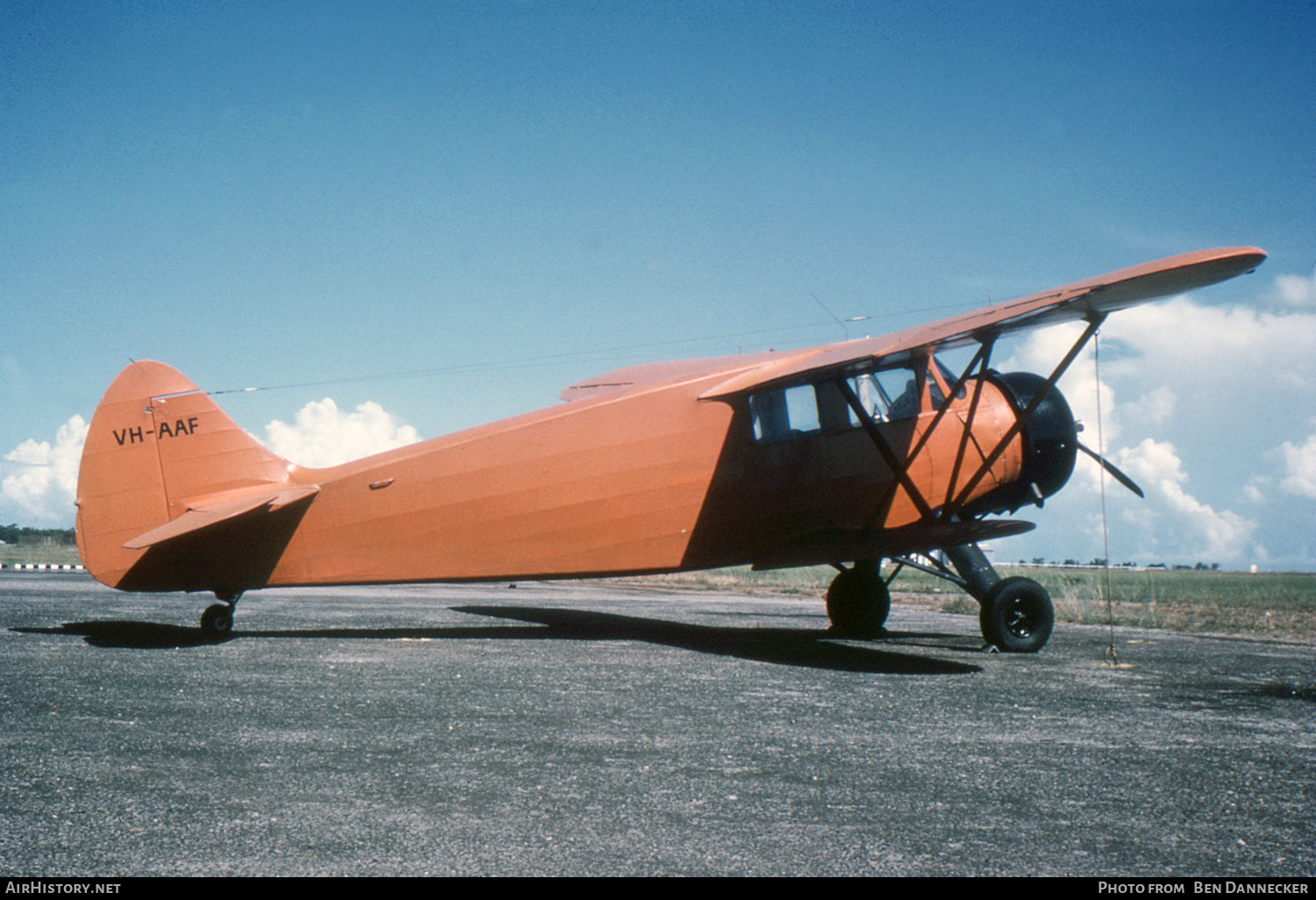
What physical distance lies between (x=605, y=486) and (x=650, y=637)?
82.1 inches

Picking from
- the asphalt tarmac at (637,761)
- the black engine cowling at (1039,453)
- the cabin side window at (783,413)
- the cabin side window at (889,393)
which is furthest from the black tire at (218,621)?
the black engine cowling at (1039,453)

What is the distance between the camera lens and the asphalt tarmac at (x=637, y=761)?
122 inches

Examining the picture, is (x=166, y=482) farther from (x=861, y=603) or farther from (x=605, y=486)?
(x=861, y=603)

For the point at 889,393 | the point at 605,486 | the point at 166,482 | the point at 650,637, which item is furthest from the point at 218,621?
the point at 889,393

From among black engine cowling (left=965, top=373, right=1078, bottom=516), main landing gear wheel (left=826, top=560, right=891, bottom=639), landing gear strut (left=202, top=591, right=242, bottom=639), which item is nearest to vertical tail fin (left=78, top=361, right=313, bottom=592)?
landing gear strut (left=202, top=591, right=242, bottom=639)

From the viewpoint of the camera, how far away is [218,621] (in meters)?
9.00

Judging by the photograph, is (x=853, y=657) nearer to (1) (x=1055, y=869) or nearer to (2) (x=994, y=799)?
(2) (x=994, y=799)

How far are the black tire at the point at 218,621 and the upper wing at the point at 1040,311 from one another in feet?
18.3

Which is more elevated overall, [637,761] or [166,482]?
[166,482]

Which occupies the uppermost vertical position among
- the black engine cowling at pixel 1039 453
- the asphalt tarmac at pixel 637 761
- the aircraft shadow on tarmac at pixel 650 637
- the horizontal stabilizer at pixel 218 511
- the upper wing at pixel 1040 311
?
the upper wing at pixel 1040 311

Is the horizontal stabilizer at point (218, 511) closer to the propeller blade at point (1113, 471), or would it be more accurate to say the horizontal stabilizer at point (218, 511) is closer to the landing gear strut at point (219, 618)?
the landing gear strut at point (219, 618)

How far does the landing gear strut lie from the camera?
29.3 feet

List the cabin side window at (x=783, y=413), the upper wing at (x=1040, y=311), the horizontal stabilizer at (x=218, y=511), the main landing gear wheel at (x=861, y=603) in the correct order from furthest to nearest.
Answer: the main landing gear wheel at (x=861, y=603) < the cabin side window at (x=783, y=413) < the horizontal stabilizer at (x=218, y=511) < the upper wing at (x=1040, y=311)
